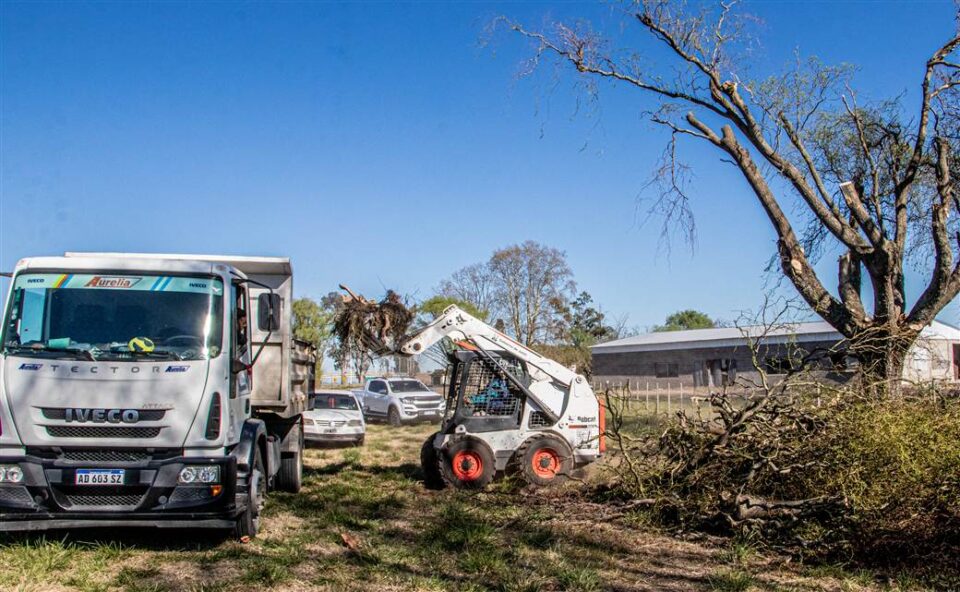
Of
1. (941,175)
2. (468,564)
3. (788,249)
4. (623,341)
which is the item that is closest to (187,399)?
(468,564)

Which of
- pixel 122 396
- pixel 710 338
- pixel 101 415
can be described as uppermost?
pixel 710 338

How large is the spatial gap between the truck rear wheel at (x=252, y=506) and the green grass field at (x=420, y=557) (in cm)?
15

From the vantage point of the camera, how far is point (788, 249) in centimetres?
1225

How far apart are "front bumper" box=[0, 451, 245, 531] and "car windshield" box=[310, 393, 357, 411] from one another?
11869 millimetres

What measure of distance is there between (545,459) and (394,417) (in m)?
14.4

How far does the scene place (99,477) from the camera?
7137mm

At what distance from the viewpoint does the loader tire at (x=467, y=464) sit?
11.8 metres

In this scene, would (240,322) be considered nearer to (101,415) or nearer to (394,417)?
(101,415)

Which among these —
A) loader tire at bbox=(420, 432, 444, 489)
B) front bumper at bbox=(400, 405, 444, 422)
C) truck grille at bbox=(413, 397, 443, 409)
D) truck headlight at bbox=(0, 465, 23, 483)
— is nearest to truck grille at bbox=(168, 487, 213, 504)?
truck headlight at bbox=(0, 465, 23, 483)

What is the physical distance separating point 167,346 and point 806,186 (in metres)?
9.48

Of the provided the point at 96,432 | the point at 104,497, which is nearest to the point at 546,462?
the point at 104,497

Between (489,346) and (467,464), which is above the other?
(489,346)

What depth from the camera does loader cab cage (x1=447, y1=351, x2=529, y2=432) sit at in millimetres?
11969

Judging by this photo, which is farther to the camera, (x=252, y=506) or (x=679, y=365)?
(x=679, y=365)
